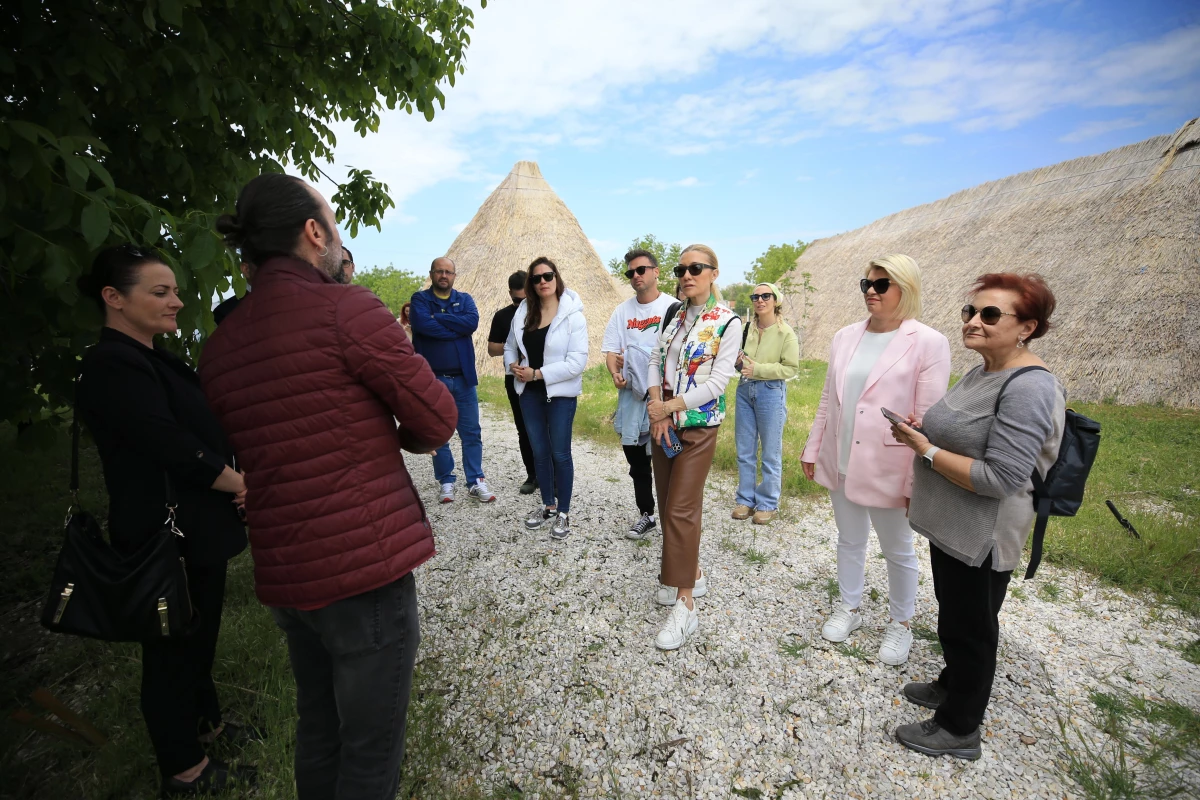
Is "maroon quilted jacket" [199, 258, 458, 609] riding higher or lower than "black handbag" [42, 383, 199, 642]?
higher

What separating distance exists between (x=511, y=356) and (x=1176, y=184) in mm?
16119

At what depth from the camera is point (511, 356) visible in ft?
16.3

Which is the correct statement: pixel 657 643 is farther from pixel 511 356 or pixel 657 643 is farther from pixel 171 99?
pixel 171 99

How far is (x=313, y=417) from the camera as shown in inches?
57.9

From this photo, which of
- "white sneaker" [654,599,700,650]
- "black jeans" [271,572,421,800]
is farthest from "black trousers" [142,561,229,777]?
"white sneaker" [654,599,700,650]

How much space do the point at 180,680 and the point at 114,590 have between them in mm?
559

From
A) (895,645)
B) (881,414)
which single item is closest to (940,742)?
(895,645)

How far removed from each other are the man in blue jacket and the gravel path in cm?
121

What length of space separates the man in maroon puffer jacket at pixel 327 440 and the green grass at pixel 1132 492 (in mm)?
5247

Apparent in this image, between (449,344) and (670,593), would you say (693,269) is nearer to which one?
(670,593)

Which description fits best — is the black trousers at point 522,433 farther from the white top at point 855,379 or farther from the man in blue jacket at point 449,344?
the white top at point 855,379

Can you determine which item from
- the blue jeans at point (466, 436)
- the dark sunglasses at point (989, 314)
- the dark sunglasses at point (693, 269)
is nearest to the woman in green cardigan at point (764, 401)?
the dark sunglasses at point (693, 269)

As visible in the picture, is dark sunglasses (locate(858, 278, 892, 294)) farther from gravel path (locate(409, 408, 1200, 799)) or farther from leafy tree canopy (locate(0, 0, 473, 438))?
leafy tree canopy (locate(0, 0, 473, 438))

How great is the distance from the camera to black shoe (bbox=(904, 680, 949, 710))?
2754mm
